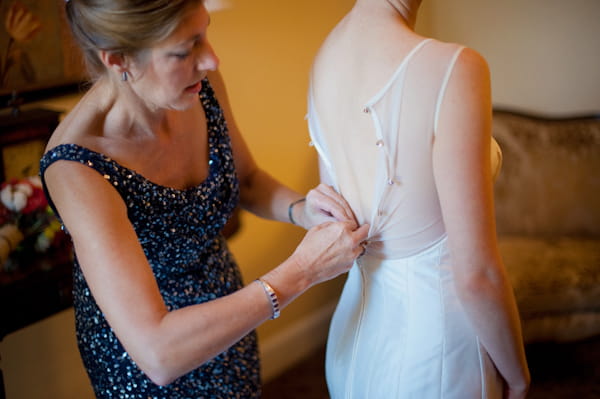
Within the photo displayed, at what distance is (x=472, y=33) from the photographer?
335cm

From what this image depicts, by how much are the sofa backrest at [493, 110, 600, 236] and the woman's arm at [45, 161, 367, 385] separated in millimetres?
2168

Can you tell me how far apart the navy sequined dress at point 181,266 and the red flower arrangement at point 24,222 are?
30cm

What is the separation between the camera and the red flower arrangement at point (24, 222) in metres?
1.62

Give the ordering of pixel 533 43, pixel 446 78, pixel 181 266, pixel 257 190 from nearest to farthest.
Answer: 1. pixel 446 78
2. pixel 181 266
3. pixel 257 190
4. pixel 533 43

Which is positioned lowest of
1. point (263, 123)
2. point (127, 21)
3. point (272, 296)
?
point (263, 123)

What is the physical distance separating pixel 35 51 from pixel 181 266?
937mm

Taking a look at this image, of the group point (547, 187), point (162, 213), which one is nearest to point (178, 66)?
point (162, 213)

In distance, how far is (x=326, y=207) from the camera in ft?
4.30

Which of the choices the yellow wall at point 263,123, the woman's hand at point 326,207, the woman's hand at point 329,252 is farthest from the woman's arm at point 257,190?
the yellow wall at point 263,123

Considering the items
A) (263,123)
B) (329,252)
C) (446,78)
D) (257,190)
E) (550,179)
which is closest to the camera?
(446,78)

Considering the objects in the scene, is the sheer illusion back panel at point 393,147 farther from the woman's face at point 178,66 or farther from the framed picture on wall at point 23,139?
the framed picture on wall at point 23,139

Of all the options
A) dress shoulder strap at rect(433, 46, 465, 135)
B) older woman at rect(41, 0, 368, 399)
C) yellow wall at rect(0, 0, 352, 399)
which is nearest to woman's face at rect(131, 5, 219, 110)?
older woman at rect(41, 0, 368, 399)

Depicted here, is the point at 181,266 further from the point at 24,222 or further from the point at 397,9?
the point at 397,9

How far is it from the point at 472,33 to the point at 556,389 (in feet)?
6.15
